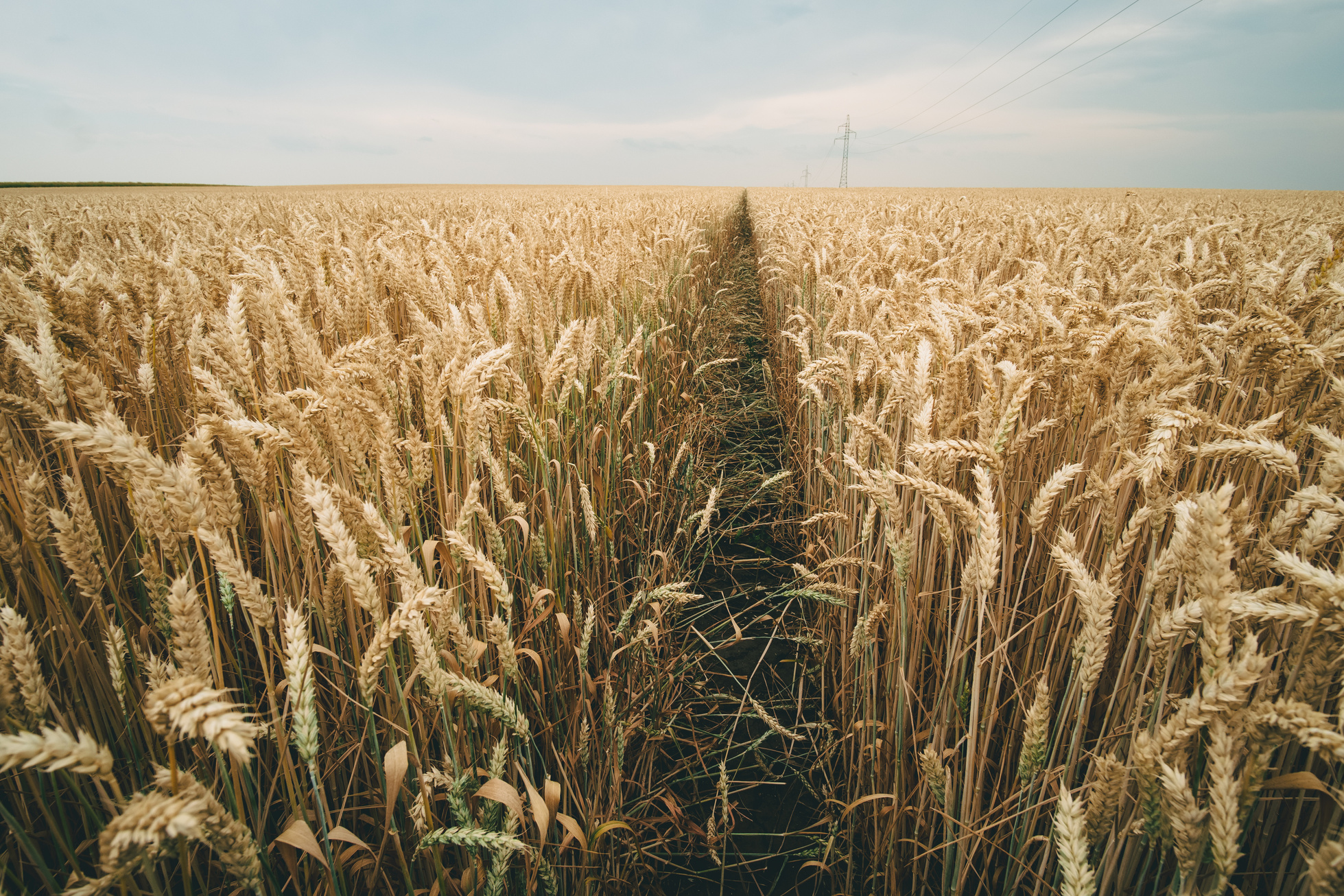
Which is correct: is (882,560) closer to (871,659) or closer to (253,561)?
(871,659)

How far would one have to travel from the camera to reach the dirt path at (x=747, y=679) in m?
1.65

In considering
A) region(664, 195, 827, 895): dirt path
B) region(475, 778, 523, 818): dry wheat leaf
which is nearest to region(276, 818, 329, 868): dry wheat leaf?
region(475, 778, 523, 818): dry wheat leaf

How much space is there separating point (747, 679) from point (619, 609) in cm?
60

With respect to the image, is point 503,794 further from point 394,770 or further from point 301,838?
point 301,838

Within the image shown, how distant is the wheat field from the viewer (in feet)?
2.48

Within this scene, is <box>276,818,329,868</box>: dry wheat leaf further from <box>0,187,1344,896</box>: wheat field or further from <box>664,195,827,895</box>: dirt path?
<box>664,195,827,895</box>: dirt path

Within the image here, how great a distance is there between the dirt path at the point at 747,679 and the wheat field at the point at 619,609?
3cm

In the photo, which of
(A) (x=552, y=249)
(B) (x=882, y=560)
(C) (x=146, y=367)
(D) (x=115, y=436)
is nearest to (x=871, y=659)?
(B) (x=882, y=560)

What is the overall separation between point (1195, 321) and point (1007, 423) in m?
1.11

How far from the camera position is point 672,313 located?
458 centimetres

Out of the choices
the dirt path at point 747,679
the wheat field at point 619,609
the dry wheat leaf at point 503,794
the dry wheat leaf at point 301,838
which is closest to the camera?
the wheat field at point 619,609

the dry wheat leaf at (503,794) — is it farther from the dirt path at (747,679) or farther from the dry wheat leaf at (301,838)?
the dirt path at (747,679)

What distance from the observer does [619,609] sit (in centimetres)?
220

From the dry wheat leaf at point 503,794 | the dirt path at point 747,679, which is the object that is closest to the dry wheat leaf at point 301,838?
the dry wheat leaf at point 503,794
